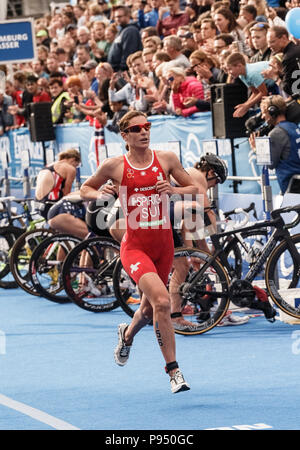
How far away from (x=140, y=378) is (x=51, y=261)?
15.3 ft

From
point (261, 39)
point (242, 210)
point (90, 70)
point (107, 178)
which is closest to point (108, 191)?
point (107, 178)

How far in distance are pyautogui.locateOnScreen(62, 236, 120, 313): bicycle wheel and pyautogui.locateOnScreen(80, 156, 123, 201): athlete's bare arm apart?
3.27 metres

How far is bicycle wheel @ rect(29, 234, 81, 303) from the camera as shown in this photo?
12812 millimetres

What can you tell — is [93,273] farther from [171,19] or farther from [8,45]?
[171,19]

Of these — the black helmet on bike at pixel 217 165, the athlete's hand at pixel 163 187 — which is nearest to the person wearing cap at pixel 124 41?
the black helmet on bike at pixel 217 165

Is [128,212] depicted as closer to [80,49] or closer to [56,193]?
[56,193]

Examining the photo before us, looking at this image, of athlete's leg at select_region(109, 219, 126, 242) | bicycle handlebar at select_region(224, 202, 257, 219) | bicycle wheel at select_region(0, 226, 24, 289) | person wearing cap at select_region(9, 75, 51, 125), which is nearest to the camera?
bicycle handlebar at select_region(224, 202, 257, 219)

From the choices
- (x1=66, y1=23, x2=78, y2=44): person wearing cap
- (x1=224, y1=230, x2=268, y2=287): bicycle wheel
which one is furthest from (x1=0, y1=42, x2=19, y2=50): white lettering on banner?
(x1=66, y1=23, x2=78, y2=44): person wearing cap

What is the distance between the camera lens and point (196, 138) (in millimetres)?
13984

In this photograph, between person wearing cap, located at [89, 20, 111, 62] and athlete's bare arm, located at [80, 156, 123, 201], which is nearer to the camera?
athlete's bare arm, located at [80, 156, 123, 201]

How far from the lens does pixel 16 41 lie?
15867 mm

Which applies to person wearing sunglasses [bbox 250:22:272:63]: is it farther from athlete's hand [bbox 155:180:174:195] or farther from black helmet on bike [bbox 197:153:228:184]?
athlete's hand [bbox 155:180:174:195]
